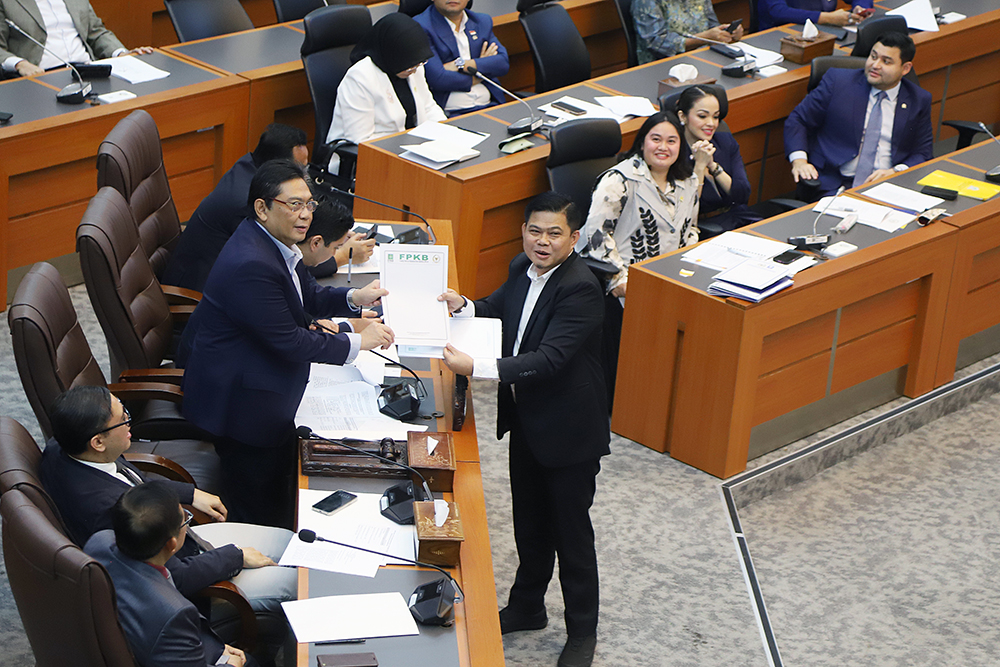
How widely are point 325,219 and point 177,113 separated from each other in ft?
5.71

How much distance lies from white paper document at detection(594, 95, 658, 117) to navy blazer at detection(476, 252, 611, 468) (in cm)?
247

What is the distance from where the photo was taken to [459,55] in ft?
19.2

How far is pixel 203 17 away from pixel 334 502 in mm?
3806

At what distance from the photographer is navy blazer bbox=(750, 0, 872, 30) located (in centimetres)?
700

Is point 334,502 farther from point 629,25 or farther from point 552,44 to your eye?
point 629,25

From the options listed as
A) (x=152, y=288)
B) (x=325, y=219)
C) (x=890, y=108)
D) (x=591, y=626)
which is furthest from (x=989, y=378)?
(x=152, y=288)

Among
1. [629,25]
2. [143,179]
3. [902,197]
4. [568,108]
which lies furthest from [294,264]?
[629,25]

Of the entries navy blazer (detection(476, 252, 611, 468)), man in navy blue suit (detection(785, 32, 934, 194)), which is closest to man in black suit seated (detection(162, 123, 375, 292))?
navy blazer (detection(476, 252, 611, 468))

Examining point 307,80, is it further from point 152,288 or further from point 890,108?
point 890,108

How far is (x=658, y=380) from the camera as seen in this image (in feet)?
14.2

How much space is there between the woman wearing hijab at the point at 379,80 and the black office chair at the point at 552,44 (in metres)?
Result: 1.02

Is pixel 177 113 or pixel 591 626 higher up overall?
pixel 177 113

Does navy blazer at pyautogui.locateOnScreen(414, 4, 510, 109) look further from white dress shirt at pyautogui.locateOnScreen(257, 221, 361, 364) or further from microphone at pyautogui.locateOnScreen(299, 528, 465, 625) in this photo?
microphone at pyautogui.locateOnScreen(299, 528, 465, 625)

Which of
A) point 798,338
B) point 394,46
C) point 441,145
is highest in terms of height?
point 394,46
